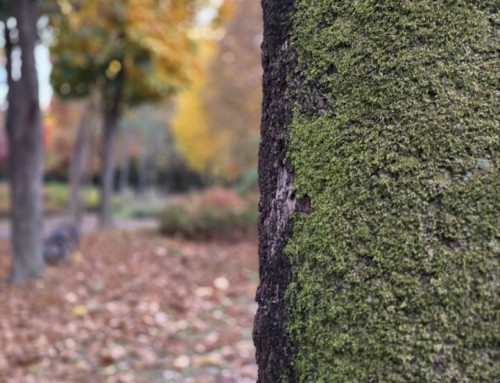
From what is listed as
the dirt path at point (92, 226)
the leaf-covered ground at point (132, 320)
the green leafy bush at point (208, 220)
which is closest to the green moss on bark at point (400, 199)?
the leaf-covered ground at point (132, 320)

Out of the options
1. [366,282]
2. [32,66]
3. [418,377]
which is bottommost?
[418,377]

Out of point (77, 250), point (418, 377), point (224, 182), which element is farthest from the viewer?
point (224, 182)

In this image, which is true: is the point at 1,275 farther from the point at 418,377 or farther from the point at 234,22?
the point at 234,22

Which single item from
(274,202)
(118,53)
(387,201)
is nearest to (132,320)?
(274,202)

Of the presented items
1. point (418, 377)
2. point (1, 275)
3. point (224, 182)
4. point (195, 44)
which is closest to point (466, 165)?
point (418, 377)

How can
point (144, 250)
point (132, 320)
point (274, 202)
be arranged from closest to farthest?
point (274, 202) → point (132, 320) → point (144, 250)

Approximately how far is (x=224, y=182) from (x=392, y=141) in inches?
1095

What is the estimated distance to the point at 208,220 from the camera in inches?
482

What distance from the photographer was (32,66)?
278 inches

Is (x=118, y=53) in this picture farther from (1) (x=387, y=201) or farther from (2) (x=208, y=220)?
(1) (x=387, y=201)

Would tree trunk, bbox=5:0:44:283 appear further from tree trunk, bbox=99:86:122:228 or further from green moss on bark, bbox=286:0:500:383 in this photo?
green moss on bark, bbox=286:0:500:383

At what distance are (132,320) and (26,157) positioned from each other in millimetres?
3032

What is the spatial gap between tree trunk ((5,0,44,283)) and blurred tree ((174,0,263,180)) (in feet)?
44.0

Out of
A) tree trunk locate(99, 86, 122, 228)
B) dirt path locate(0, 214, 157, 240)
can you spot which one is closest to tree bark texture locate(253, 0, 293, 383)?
dirt path locate(0, 214, 157, 240)
